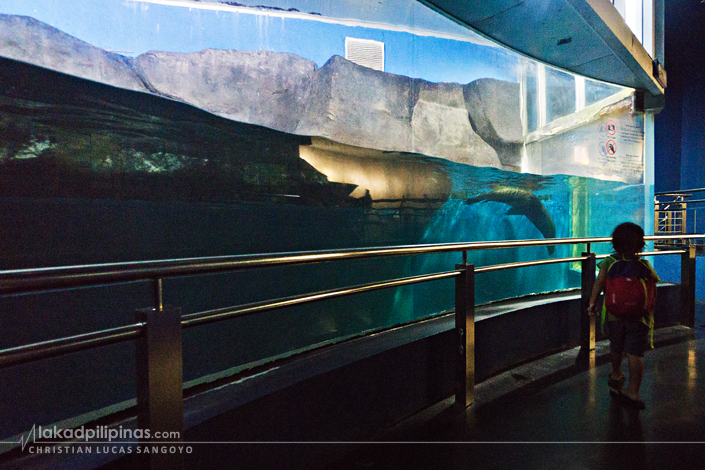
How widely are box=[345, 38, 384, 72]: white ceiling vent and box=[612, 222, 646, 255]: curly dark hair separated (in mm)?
6603

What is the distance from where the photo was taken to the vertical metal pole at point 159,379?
4.17ft

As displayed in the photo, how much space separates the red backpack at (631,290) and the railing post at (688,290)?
3129 millimetres

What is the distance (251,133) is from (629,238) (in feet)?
40.9

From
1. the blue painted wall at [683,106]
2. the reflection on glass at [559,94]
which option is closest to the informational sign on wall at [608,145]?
the reflection on glass at [559,94]

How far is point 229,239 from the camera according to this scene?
13078 millimetres

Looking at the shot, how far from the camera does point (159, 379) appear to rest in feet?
4.24

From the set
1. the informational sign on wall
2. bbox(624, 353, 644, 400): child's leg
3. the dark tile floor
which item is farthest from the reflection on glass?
bbox(624, 353, 644, 400): child's leg

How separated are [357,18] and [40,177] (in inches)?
424

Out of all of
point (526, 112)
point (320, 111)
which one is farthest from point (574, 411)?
point (526, 112)

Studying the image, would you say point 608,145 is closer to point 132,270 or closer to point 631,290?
point 631,290

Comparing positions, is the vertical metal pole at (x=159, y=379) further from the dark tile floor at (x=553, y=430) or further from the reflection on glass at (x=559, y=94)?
the reflection on glass at (x=559, y=94)

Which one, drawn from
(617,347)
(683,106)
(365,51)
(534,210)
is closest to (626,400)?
(617,347)

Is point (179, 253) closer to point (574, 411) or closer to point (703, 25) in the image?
point (574, 411)

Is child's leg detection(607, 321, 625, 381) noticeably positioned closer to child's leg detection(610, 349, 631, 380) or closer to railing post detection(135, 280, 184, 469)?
child's leg detection(610, 349, 631, 380)
